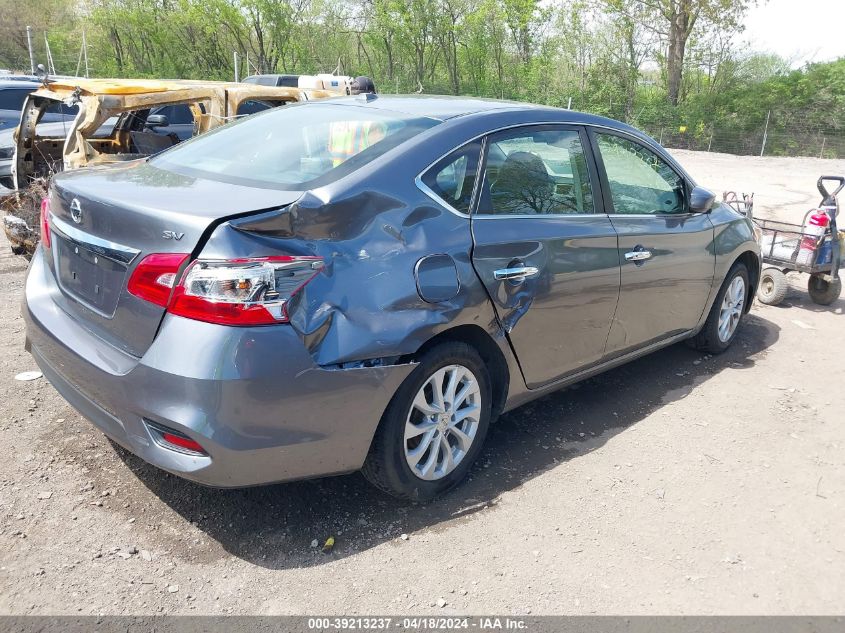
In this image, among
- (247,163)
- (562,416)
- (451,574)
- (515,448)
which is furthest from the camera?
(562,416)

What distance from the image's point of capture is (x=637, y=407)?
14.3 feet

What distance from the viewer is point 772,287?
683cm

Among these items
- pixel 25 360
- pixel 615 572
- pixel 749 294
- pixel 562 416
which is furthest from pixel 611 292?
pixel 25 360

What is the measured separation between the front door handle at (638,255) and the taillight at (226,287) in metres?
2.12

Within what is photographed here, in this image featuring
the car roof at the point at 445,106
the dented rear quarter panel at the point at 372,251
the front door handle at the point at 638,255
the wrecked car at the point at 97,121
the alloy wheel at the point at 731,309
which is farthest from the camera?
the wrecked car at the point at 97,121

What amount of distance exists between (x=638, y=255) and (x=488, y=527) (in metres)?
1.81

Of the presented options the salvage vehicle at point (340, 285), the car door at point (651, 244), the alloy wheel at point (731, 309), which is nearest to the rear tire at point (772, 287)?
the alloy wheel at point (731, 309)

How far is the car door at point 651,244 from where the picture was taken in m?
3.92

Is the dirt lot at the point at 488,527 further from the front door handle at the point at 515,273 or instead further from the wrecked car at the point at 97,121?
the wrecked car at the point at 97,121

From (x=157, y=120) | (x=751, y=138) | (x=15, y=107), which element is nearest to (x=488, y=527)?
(x=157, y=120)

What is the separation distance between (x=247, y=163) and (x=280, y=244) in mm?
858

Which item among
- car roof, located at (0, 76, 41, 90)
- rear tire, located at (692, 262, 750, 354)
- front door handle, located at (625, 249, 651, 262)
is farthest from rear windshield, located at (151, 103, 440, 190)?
car roof, located at (0, 76, 41, 90)

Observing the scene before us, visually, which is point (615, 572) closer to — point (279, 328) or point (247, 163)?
point (279, 328)

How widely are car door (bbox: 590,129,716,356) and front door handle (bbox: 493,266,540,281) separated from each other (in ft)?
2.66
